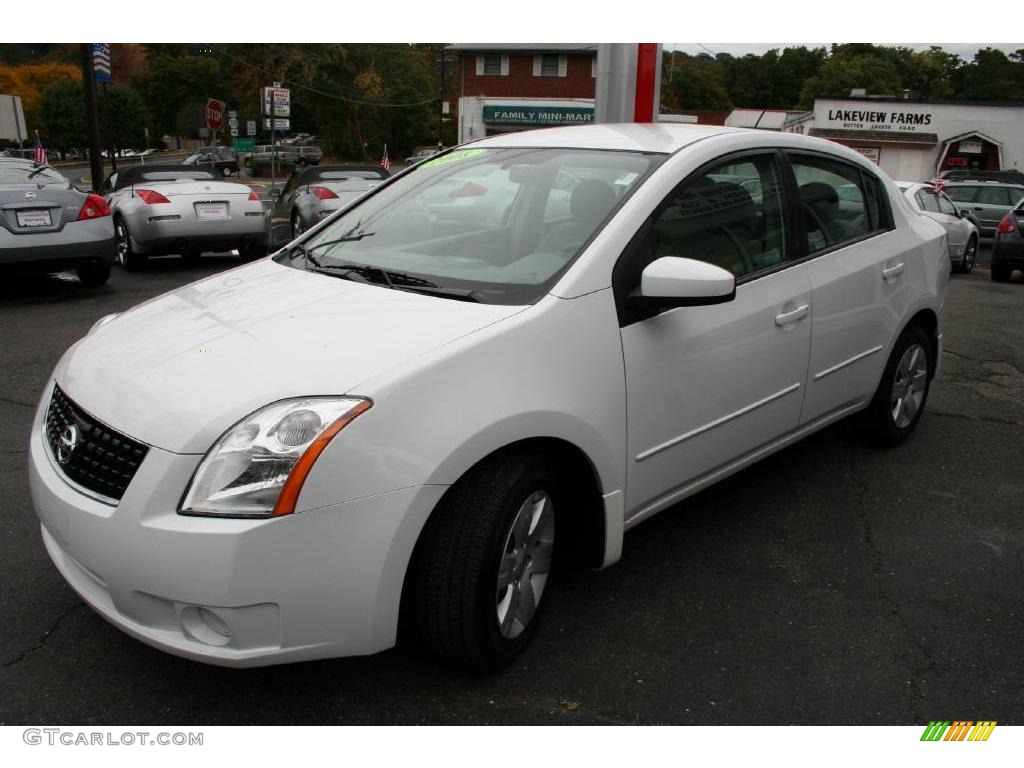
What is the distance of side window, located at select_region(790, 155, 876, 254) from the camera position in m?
3.85

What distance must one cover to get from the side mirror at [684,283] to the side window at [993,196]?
20.6 metres

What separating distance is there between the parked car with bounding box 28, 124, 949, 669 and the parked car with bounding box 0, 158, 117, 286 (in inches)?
217

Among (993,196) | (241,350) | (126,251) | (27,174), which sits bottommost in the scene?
(126,251)

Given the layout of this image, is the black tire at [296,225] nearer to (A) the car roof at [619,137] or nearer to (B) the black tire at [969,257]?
(A) the car roof at [619,137]

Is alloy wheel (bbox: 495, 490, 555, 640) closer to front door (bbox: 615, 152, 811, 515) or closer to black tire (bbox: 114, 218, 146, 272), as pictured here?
→ front door (bbox: 615, 152, 811, 515)

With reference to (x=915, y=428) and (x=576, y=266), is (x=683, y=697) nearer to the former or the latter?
(x=576, y=266)

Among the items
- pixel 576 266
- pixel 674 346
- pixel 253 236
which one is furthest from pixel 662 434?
pixel 253 236

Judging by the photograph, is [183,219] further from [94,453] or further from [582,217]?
[94,453]

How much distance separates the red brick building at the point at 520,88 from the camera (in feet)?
161

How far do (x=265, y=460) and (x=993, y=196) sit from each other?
2210 centimetres

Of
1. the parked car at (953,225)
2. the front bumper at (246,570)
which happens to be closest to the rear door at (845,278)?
the front bumper at (246,570)

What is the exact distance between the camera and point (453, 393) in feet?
8.04
